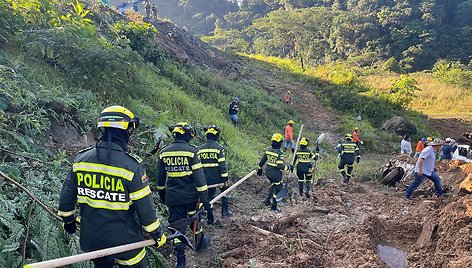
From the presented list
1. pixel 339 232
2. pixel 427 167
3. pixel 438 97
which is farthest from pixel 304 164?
pixel 438 97

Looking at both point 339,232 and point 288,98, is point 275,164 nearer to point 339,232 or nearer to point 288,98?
point 339,232

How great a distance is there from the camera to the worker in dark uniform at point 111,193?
3207mm

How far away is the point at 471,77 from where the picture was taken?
97.9ft

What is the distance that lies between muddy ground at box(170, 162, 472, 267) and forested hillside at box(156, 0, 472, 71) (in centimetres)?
3177

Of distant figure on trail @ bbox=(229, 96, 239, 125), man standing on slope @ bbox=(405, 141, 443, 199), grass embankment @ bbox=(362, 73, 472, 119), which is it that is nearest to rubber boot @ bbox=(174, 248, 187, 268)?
man standing on slope @ bbox=(405, 141, 443, 199)

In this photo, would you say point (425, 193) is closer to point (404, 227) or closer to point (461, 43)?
point (404, 227)

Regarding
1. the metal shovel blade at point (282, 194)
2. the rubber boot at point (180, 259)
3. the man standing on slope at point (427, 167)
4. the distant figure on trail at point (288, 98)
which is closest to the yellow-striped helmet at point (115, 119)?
the rubber boot at point (180, 259)

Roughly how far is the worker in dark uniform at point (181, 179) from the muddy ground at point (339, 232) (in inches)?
30.2

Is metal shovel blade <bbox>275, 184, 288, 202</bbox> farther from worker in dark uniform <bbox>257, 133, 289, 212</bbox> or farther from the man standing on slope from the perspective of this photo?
the man standing on slope

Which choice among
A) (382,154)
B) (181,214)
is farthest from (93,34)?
(382,154)

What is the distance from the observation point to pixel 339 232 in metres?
6.55

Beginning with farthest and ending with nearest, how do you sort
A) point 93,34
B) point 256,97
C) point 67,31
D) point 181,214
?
point 256,97
point 93,34
point 67,31
point 181,214

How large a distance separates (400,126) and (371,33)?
74.2 ft

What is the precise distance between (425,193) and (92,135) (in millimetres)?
7882
